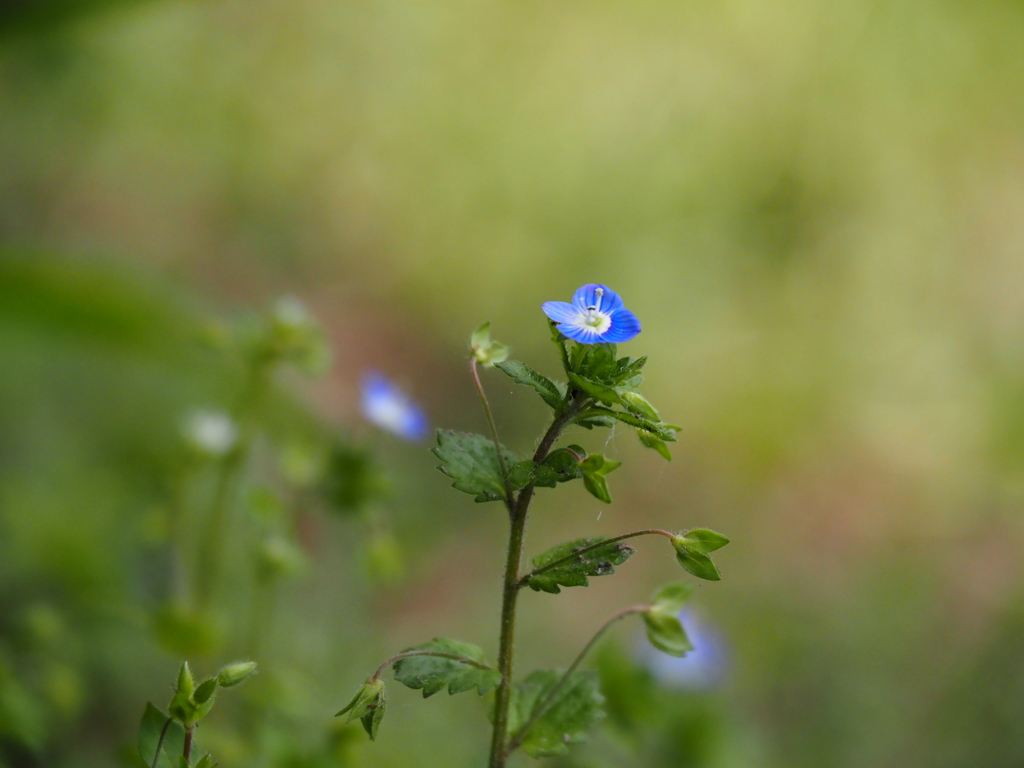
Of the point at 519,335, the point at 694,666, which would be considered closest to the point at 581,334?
the point at 694,666

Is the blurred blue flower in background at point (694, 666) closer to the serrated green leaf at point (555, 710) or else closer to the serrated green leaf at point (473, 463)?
the serrated green leaf at point (555, 710)

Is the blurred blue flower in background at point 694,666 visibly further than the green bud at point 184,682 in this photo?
Yes

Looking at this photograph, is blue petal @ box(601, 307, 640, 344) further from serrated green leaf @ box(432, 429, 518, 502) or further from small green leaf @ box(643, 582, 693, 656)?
small green leaf @ box(643, 582, 693, 656)

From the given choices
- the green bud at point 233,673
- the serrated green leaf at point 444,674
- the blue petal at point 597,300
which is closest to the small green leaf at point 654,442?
the blue petal at point 597,300

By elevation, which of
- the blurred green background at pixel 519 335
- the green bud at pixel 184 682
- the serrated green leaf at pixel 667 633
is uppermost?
the blurred green background at pixel 519 335

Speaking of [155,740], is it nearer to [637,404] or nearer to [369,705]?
[369,705]

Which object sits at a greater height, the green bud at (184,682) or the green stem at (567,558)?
the green stem at (567,558)
